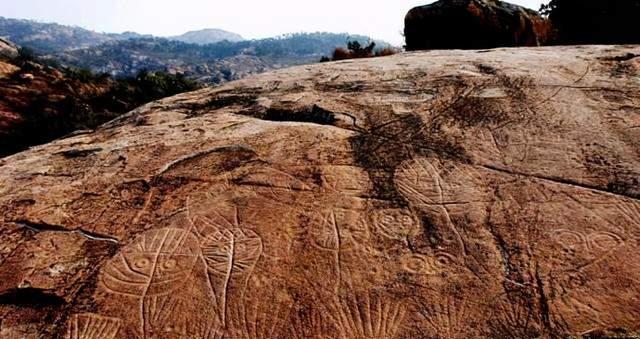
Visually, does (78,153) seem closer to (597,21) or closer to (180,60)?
(597,21)

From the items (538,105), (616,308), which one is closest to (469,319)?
(616,308)

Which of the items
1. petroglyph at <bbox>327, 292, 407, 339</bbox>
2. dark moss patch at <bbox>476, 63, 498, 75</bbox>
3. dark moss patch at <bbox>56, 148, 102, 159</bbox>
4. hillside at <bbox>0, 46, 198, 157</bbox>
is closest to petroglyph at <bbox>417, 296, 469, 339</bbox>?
petroglyph at <bbox>327, 292, 407, 339</bbox>

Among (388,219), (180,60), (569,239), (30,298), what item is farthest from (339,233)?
(180,60)

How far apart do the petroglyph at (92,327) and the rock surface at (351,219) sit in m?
0.02

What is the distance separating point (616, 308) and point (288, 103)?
348cm

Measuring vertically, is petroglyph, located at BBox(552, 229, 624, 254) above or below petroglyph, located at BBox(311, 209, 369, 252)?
below

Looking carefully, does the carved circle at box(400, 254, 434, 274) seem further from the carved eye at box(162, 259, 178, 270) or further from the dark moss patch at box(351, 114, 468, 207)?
the carved eye at box(162, 259, 178, 270)

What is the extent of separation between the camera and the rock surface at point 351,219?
2537 mm

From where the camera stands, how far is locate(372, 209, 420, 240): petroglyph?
9.92 feet

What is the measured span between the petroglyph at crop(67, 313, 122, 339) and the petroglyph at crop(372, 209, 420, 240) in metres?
1.77

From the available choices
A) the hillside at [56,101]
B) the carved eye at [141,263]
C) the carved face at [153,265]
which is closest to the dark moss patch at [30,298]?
the carved face at [153,265]

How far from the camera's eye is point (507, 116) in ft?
13.2

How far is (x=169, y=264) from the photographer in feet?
9.44

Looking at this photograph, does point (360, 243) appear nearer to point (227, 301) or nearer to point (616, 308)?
point (227, 301)
